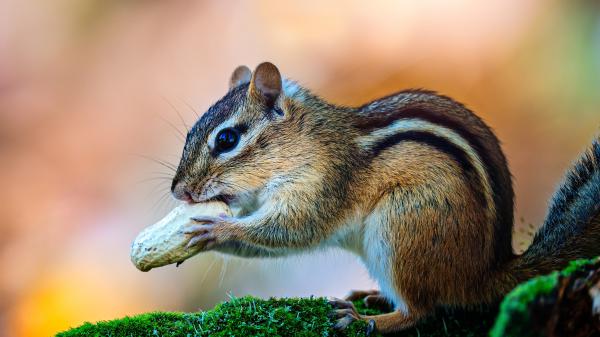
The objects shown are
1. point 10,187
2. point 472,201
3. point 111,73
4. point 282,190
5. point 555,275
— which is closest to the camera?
point 555,275

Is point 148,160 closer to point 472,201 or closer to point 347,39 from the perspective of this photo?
point 347,39

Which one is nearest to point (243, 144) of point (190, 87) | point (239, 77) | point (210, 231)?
point (210, 231)

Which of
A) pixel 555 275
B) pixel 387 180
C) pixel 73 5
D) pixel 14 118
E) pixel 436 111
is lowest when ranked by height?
pixel 555 275

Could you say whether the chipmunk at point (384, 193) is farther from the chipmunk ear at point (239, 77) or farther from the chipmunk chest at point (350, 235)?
the chipmunk ear at point (239, 77)

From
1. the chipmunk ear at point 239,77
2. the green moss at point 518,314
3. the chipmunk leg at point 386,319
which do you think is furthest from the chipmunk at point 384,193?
the green moss at point 518,314

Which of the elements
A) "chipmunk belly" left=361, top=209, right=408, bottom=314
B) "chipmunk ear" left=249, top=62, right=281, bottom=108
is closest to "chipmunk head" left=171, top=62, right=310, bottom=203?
"chipmunk ear" left=249, top=62, right=281, bottom=108

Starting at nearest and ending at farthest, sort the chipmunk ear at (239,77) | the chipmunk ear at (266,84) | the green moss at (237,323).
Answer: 1. the green moss at (237,323)
2. the chipmunk ear at (266,84)
3. the chipmunk ear at (239,77)

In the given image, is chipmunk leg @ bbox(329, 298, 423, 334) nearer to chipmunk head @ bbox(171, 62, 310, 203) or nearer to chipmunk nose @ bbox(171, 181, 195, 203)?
chipmunk head @ bbox(171, 62, 310, 203)

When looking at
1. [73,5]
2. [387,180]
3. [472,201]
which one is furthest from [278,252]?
[73,5]
